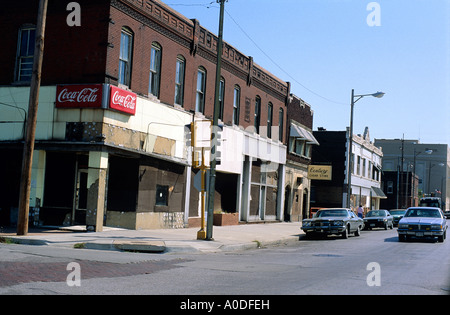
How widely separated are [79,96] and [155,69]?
14.0 feet

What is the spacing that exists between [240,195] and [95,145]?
1274 cm

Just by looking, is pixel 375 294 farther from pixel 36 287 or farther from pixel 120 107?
pixel 120 107

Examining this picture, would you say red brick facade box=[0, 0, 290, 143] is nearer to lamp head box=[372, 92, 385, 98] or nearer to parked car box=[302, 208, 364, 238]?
parked car box=[302, 208, 364, 238]

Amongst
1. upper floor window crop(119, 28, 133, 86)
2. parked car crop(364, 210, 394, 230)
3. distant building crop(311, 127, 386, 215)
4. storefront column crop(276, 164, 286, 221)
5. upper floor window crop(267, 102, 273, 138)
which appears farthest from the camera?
distant building crop(311, 127, 386, 215)

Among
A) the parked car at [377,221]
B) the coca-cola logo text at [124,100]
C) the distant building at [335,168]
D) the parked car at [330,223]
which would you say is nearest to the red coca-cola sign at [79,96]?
the coca-cola logo text at [124,100]

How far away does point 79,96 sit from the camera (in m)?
18.4

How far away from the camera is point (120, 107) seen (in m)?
18.8

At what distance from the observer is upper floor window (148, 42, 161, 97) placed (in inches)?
846


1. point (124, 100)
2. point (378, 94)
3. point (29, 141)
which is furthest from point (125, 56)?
point (378, 94)

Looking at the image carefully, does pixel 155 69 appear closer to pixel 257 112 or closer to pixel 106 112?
pixel 106 112

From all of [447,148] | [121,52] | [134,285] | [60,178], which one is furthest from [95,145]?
[447,148]

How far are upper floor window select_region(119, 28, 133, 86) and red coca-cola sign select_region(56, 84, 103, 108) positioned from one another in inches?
59.5

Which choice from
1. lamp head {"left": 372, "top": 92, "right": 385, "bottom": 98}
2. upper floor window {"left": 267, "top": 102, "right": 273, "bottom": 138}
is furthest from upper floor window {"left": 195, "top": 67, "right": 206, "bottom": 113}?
lamp head {"left": 372, "top": 92, "right": 385, "bottom": 98}

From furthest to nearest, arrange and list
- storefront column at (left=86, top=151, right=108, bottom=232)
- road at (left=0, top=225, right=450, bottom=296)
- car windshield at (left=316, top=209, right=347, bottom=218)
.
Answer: car windshield at (left=316, top=209, right=347, bottom=218) < storefront column at (left=86, top=151, right=108, bottom=232) < road at (left=0, top=225, right=450, bottom=296)
